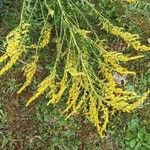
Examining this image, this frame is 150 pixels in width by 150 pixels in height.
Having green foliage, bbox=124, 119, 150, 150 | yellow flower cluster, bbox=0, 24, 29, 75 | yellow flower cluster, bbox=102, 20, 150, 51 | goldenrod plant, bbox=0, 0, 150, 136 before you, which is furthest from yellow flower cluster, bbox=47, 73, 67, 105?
green foliage, bbox=124, 119, 150, 150

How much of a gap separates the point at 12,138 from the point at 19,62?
2.62 ft

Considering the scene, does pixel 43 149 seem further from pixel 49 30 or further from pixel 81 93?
pixel 49 30

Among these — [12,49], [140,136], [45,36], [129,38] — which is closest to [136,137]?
[140,136]

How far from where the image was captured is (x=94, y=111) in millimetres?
4094

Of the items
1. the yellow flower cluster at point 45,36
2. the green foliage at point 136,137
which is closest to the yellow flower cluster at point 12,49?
the yellow flower cluster at point 45,36

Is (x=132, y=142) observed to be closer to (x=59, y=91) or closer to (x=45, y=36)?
(x=59, y=91)

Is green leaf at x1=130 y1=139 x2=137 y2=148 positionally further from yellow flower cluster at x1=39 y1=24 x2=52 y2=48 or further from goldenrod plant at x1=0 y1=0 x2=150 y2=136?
yellow flower cluster at x1=39 y1=24 x2=52 y2=48

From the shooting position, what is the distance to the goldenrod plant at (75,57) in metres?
4.14

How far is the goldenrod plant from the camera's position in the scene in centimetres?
414

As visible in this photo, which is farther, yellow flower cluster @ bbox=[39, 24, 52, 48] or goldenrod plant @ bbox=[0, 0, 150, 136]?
yellow flower cluster @ bbox=[39, 24, 52, 48]

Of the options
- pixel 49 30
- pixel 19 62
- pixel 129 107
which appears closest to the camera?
pixel 129 107

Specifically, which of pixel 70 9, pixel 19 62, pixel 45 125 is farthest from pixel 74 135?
pixel 70 9

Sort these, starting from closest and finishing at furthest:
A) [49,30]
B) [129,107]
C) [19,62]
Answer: [129,107] < [49,30] < [19,62]

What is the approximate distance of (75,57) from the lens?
4.38 metres
